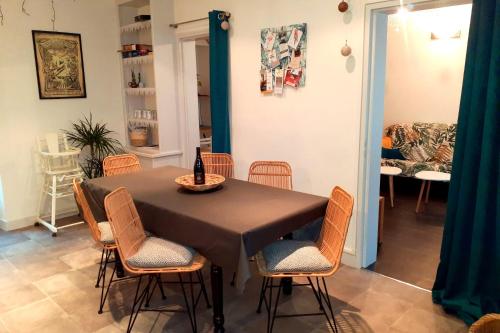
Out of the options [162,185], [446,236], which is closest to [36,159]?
[162,185]

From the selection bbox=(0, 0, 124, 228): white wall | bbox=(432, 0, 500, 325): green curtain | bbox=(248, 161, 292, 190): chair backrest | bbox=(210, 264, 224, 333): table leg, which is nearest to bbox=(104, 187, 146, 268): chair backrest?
bbox=(210, 264, 224, 333): table leg

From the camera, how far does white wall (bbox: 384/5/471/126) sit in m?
5.23

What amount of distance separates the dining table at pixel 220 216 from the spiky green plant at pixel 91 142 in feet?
5.58

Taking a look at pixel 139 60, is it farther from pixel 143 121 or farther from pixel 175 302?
pixel 175 302

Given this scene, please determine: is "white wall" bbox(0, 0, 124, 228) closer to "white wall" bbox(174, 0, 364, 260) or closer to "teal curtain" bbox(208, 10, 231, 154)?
"white wall" bbox(174, 0, 364, 260)

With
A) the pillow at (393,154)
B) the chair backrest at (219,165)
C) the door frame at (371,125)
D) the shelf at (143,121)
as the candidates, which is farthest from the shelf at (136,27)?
the pillow at (393,154)

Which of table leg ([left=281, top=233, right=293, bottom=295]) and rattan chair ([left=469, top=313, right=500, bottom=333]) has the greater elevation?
rattan chair ([left=469, top=313, right=500, bottom=333])

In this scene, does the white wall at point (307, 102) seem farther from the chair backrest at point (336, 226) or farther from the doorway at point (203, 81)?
the doorway at point (203, 81)

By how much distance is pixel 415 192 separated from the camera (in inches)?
215

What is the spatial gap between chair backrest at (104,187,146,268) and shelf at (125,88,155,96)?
8.13 ft

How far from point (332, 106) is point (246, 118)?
998 millimetres

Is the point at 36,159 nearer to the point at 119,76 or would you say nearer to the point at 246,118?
the point at 119,76

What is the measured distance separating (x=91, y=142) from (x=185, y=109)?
1118 mm

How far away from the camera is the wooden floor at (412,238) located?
3.16 m
